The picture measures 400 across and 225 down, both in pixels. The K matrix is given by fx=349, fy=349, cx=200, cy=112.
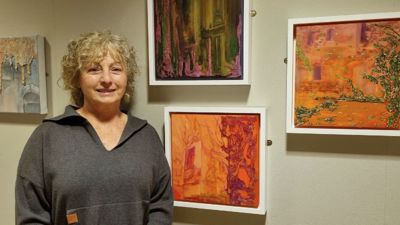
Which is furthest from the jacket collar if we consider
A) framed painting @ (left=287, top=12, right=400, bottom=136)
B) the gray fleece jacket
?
framed painting @ (left=287, top=12, right=400, bottom=136)

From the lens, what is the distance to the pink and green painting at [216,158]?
1.09 m

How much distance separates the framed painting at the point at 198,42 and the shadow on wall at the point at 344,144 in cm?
25

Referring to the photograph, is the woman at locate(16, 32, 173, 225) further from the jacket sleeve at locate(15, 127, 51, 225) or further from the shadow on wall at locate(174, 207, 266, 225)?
the shadow on wall at locate(174, 207, 266, 225)

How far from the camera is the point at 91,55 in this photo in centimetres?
103

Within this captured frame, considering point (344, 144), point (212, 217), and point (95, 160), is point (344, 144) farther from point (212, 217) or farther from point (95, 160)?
point (95, 160)

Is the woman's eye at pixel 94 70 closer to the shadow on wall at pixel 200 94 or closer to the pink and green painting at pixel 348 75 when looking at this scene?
Answer: the shadow on wall at pixel 200 94

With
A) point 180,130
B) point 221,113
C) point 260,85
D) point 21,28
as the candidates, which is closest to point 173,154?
point 180,130

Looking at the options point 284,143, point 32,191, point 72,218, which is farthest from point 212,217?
point 32,191

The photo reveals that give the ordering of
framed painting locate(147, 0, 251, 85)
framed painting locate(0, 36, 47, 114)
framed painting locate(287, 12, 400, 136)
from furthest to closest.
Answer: framed painting locate(0, 36, 47, 114) → framed painting locate(147, 0, 251, 85) → framed painting locate(287, 12, 400, 136)

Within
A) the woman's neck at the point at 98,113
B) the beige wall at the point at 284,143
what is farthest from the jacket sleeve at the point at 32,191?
the beige wall at the point at 284,143

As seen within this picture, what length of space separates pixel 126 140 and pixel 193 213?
14.5 inches

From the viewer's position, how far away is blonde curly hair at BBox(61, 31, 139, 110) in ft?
3.41

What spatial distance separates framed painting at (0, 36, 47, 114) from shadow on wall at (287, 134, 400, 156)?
92cm

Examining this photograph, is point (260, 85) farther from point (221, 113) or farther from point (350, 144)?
point (350, 144)
